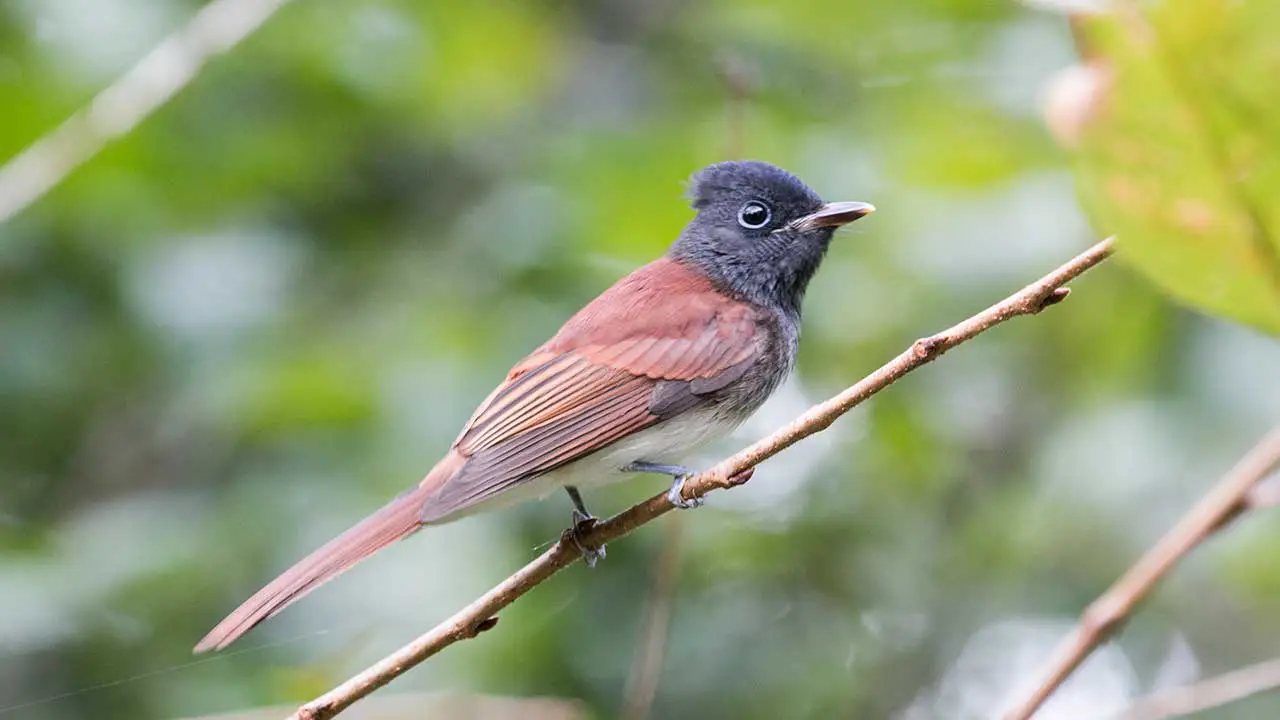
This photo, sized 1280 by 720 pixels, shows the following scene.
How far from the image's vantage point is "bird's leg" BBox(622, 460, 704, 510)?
195cm

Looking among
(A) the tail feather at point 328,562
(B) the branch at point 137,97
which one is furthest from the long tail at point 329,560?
(B) the branch at point 137,97

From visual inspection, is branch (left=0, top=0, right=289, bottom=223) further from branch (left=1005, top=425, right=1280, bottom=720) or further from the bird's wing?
branch (left=1005, top=425, right=1280, bottom=720)

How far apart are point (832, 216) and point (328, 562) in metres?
1.40

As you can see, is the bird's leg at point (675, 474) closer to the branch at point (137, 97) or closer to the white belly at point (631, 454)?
the white belly at point (631, 454)

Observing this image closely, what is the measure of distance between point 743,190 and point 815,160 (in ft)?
2.19

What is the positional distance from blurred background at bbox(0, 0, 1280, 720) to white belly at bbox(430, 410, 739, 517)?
0.27 m

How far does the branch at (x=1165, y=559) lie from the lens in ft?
4.28

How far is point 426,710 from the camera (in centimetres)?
266

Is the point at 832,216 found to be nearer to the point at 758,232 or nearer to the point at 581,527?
the point at 758,232

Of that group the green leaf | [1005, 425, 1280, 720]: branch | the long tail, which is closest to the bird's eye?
the long tail

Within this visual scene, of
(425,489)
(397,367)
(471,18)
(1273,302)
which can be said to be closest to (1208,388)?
(425,489)

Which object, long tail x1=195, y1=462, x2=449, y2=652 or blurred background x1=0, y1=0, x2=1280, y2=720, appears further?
blurred background x1=0, y1=0, x2=1280, y2=720

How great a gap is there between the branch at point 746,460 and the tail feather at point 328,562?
33 cm

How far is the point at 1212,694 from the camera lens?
1792mm
